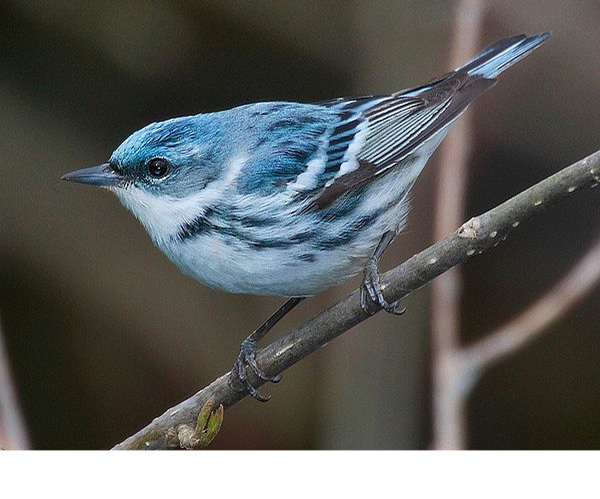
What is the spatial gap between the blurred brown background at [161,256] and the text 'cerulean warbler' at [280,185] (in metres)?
1.18

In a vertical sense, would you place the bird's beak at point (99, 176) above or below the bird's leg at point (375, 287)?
above

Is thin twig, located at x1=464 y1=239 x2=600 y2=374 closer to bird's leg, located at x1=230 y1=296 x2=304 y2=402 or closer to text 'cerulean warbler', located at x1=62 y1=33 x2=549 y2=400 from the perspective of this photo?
text 'cerulean warbler', located at x1=62 y1=33 x2=549 y2=400

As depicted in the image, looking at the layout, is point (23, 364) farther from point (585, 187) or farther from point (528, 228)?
point (585, 187)

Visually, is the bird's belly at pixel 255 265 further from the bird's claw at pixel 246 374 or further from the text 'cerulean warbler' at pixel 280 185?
the bird's claw at pixel 246 374

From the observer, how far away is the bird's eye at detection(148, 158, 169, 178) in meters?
3.65

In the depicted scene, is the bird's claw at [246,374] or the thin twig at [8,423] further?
the bird's claw at [246,374]

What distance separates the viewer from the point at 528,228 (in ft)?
18.4

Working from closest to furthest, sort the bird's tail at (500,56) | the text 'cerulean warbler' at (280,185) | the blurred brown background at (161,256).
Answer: the text 'cerulean warbler' at (280,185) → the bird's tail at (500,56) → the blurred brown background at (161,256)

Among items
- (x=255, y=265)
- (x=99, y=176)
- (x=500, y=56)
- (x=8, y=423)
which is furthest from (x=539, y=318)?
(x=8, y=423)

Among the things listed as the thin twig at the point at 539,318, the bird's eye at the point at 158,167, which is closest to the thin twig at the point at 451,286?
the thin twig at the point at 539,318

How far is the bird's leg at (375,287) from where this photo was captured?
3240mm

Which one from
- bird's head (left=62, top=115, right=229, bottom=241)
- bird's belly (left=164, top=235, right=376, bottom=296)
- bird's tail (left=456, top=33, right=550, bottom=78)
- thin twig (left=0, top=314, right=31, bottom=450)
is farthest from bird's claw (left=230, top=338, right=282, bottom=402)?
bird's tail (left=456, top=33, right=550, bottom=78)

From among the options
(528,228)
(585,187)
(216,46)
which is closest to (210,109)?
(216,46)

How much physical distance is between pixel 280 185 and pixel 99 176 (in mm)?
714
